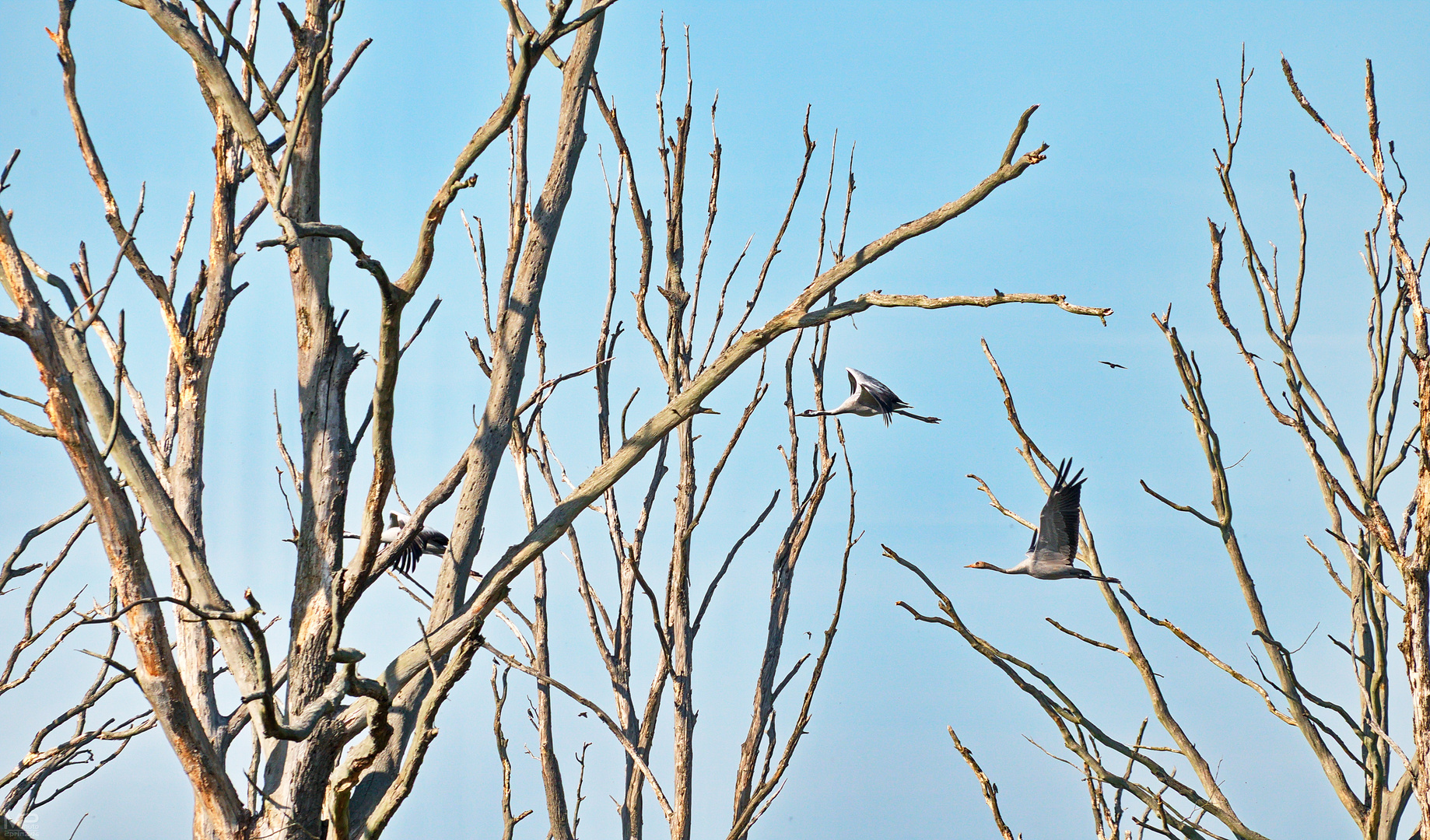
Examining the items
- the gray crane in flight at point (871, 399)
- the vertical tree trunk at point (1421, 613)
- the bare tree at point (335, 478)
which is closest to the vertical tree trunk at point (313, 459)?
the bare tree at point (335, 478)

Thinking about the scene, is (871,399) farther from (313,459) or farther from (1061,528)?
(313,459)

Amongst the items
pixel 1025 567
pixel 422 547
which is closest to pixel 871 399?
pixel 1025 567

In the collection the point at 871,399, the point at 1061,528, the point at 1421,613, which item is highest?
the point at 871,399

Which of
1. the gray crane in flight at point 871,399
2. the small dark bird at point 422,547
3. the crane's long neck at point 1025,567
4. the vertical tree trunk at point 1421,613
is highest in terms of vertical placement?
the gray crane in flight at point 871,399

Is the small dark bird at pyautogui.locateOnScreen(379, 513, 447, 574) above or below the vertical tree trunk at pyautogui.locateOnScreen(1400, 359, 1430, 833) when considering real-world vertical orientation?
above

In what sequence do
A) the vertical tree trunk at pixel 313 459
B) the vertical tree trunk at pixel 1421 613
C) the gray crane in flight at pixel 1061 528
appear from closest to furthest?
the vertical tree trunk at pixel 1421 613 → the vertical tree trunk at pixel 313 459 → the gray crane in flight at pixel 1061 528

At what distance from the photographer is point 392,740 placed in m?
2.97

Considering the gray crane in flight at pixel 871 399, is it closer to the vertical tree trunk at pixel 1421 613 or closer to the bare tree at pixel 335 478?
the bare tree at pixel 335 478

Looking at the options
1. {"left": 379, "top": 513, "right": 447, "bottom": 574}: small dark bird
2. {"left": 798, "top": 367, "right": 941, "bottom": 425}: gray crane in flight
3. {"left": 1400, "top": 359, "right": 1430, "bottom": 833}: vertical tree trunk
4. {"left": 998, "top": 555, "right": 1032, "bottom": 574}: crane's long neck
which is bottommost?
{"left": 1400, "top": 359, "right": 1430, "bottom": 833}: vertical tree trunk

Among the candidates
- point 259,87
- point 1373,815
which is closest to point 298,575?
point 259,87

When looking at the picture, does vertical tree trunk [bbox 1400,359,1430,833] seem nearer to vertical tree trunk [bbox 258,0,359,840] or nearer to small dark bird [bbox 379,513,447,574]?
vertical tree trunk [bbox 258,0,359,840]

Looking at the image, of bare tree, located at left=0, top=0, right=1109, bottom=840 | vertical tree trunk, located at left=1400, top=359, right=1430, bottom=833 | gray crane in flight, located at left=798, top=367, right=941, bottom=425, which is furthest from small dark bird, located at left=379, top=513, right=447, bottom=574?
vertical tree trunk, located at left=1400, top=359, right=1430, bottom=833

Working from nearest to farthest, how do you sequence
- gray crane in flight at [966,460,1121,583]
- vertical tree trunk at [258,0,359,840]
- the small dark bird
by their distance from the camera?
1. vertical tree trunk at [258,0,359,840]
2. gray crane in flight at [966,460,1121,583]
3. the small dark bird

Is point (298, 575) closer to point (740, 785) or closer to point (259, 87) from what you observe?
point (259, 87)
